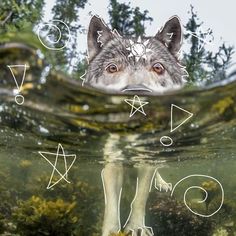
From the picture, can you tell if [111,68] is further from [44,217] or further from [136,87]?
[44,217]

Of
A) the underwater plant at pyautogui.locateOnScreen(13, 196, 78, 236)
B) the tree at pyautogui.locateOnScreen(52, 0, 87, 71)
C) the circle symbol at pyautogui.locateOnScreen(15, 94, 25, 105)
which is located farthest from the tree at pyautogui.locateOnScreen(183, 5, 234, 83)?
the underwater plant at pyautogui.locateOnScreen(13, 196, 78, 236)

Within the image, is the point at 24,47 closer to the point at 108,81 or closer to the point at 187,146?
the point at 108,81

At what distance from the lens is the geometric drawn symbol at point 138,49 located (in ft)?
11.6

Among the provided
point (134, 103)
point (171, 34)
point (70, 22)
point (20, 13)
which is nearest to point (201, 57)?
point (171, 34)

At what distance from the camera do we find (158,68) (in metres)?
3.57

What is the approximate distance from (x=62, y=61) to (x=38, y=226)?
1187 millimetres

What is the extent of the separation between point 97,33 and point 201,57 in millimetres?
692

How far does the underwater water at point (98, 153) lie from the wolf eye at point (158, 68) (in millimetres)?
163

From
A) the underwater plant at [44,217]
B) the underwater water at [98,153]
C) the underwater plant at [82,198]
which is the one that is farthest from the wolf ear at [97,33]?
the underwater plant at [44,217]

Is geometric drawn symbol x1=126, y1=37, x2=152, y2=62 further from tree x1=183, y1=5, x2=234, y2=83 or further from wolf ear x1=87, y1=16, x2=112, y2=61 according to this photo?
tree x1=183, y1=5, x2=234, y2=83

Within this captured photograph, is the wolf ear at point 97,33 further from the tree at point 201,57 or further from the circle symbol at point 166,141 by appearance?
the circle symbol at point 166,141

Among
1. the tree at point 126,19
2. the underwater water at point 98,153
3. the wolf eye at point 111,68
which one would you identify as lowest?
the underwater water at point 98,153

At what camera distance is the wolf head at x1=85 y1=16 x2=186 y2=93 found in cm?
353

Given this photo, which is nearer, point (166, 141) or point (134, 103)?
point (134, 103)
